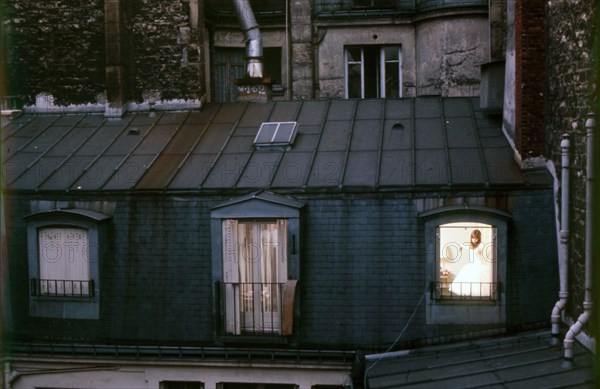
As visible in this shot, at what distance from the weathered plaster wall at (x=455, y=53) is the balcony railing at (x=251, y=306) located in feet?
32.8

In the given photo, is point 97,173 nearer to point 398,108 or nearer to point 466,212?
point 398,108

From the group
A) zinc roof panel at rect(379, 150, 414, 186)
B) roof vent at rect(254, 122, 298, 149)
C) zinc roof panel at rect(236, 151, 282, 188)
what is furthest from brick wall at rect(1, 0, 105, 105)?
zinc roof panel at rect(379, 150, 414, 186)

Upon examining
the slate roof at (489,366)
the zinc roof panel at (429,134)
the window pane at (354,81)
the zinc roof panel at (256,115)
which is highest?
the window pane at (354,81)

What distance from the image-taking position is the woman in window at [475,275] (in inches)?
461

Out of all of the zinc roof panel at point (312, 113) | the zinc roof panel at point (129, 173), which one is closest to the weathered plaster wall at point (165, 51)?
the zinc roof panel at point (312, 113)

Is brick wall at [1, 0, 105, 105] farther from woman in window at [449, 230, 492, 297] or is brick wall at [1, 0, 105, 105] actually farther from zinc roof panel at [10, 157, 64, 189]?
woman in window at [449, 230, 492, 297]

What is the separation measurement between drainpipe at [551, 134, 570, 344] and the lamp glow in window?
1.06 m

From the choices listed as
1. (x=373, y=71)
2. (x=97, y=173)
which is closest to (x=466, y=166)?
(x=97, y=173)

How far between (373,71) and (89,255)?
11.3 meters

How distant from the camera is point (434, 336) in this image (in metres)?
11.7

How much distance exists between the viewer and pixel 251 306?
40.0 feet

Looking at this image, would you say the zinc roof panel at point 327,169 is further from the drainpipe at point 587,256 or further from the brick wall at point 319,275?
the drainpipe at point 587,256

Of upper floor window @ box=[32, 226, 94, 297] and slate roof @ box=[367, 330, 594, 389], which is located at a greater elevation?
upper floor window @ box=[32, 226, 94, 297]

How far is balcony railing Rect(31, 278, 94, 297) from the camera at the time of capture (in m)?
12.5
